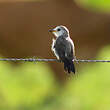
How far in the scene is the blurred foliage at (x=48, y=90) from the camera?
15094mm

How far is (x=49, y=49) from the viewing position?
17.1 meters

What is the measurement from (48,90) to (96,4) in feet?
14.7

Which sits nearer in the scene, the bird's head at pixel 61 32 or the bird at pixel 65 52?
the bird at pixel 65 52

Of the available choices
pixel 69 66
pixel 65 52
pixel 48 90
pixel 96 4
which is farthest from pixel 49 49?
pixel 69 66

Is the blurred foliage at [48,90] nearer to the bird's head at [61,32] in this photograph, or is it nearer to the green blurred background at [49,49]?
the green blurred background at [49,49]

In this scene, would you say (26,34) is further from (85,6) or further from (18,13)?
(85,6)

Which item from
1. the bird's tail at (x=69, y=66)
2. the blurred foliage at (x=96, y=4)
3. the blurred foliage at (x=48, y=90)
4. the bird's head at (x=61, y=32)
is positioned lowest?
the blurred foliage at (x=48, y=90)

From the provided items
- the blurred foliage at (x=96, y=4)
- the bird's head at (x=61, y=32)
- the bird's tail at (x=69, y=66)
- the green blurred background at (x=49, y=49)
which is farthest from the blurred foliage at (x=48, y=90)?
the bird's tail at (x=69, y=66)

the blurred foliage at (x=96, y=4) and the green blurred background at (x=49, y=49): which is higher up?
the blurred foliage at (x=96, y=4)

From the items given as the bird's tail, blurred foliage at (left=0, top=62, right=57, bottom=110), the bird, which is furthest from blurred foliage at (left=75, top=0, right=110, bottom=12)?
the bird's tail

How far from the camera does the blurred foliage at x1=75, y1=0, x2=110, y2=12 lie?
58.4 feet

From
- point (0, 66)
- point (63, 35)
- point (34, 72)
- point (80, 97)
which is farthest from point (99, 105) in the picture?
point (63, 35)

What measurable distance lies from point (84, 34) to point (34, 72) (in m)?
2.83

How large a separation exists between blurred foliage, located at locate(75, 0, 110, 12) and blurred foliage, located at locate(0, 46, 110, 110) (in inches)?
102
